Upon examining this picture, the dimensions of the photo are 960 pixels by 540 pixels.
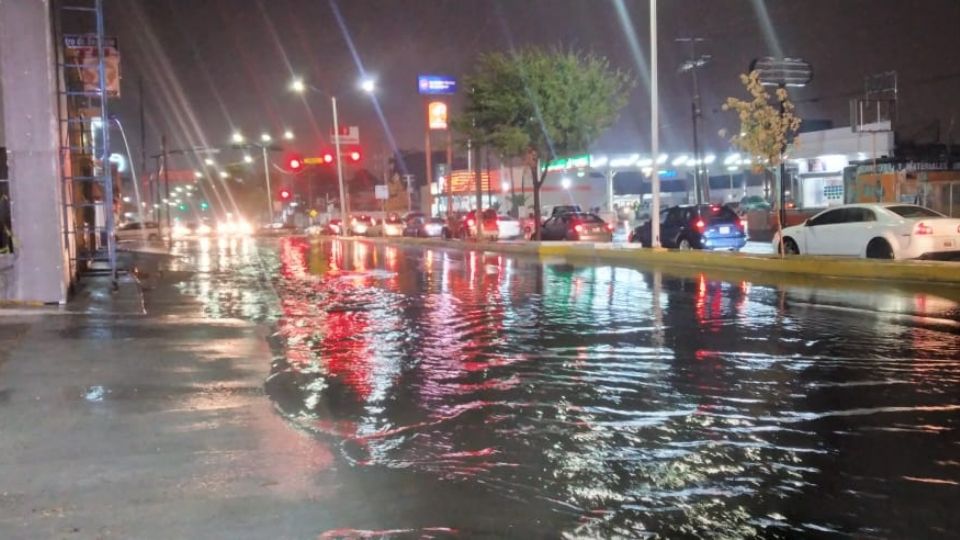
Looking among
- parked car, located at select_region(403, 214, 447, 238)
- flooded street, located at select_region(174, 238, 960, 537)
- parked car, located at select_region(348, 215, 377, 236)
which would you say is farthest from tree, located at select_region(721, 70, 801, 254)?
parked car, located at select_region(348, 215, 377, 236)

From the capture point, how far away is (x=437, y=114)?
56.1 metres

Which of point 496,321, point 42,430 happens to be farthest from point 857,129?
point 42,430

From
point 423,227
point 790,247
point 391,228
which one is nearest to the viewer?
point 790,247

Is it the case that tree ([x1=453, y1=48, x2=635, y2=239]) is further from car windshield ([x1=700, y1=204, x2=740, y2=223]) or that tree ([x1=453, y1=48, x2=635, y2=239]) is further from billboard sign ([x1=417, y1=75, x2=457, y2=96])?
billboard sign ([x1=417, y1=75, x2=457, y2=96])

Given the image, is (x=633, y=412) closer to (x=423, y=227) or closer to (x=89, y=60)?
(x=89, y=60)

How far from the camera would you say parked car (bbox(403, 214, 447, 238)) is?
47219mm

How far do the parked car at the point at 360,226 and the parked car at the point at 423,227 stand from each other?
21.3 feet

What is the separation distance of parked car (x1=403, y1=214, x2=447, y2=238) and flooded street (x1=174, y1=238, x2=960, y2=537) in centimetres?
3291

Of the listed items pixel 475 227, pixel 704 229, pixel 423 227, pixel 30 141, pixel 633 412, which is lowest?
pixel 633 412

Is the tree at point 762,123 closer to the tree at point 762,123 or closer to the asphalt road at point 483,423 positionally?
the tree at point 762,123

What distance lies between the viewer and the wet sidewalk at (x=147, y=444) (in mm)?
4672

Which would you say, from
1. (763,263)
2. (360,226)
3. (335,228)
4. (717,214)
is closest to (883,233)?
(763,263)

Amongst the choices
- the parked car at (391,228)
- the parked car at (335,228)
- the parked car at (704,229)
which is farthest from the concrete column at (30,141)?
the parked car at (335,228)

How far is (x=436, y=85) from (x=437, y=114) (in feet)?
8.76
